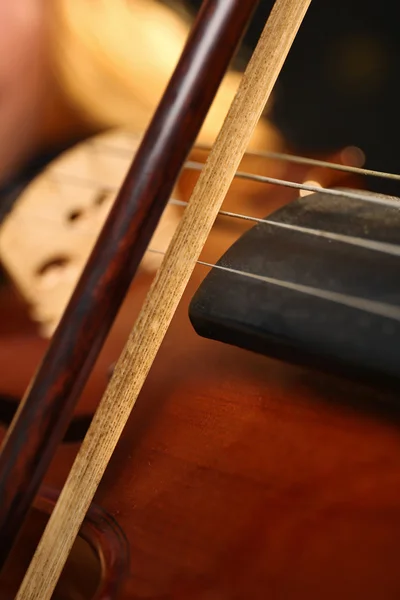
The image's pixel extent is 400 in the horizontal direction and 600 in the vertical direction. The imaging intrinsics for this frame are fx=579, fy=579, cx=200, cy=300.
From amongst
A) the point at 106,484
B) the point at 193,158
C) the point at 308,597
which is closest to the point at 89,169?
the point at 193,158

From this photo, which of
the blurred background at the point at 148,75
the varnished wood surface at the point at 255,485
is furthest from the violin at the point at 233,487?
the blurred background at the point at 148,75

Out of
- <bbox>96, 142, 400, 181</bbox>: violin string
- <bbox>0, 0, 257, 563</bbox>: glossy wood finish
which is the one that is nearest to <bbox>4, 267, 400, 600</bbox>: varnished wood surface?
<bbox>0, 0, 257, 563</bbox>: glossy wood finish

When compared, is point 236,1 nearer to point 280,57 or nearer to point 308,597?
point 280,57

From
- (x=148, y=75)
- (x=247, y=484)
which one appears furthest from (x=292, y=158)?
(x=247, y=484)

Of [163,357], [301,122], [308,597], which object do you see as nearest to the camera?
[308,597]

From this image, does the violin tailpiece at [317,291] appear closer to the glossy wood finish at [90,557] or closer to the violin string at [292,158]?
the violin string at [292,158]

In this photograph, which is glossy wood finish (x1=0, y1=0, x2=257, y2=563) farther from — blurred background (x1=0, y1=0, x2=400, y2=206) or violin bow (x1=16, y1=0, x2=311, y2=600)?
blurred background (x1=0, y1=0, x2=400, y2=206)
